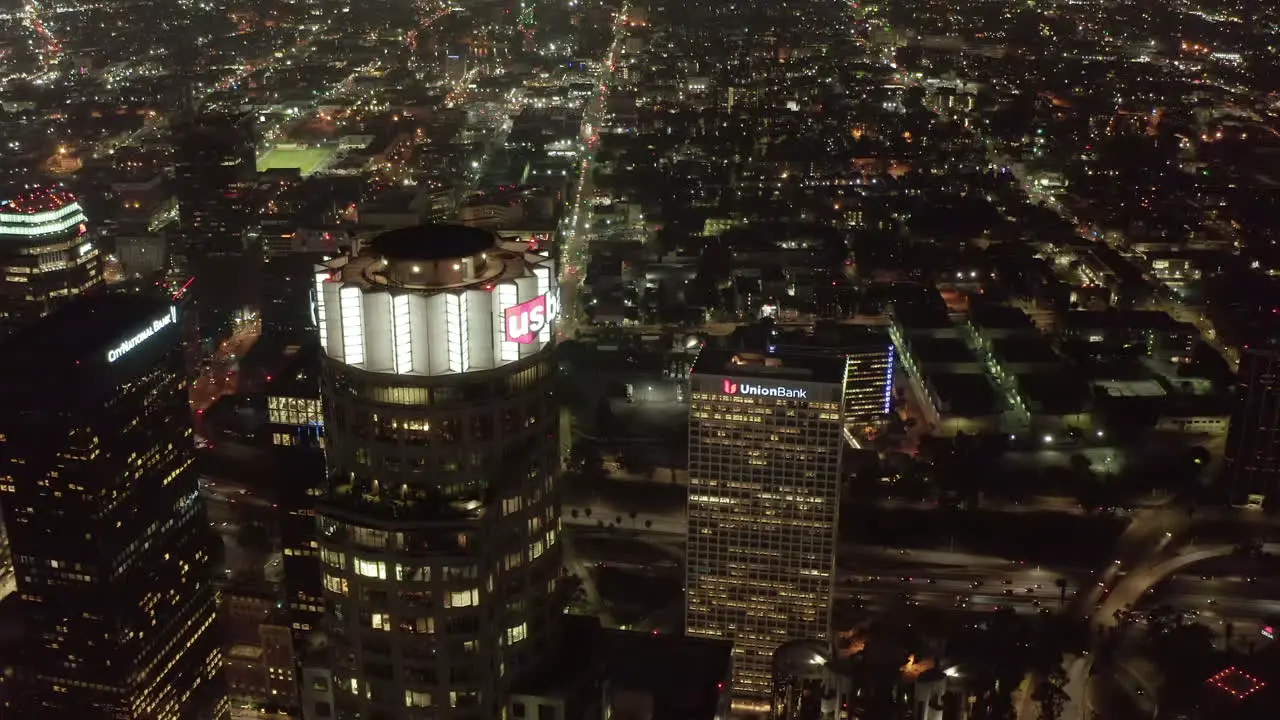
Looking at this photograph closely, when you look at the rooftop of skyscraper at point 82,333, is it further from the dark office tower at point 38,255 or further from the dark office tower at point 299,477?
the dark office tower at point 38,255

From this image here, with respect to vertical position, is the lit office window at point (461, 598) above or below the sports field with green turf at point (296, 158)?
above

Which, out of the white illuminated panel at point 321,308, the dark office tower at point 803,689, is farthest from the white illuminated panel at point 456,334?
the dark office tower at point 803,689

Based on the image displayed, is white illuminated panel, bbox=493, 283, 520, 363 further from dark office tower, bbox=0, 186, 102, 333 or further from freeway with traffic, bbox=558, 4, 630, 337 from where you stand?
freeway with traffic, bbox=558, 4, 630, 337

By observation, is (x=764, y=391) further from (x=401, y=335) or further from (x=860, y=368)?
(x=401, y=335)

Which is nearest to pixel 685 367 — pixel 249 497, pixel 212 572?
pixel 249 497

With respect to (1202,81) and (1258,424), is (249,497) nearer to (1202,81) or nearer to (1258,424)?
(1258,424)

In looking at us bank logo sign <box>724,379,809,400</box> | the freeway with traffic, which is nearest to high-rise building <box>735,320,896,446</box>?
the freeway with traffic
